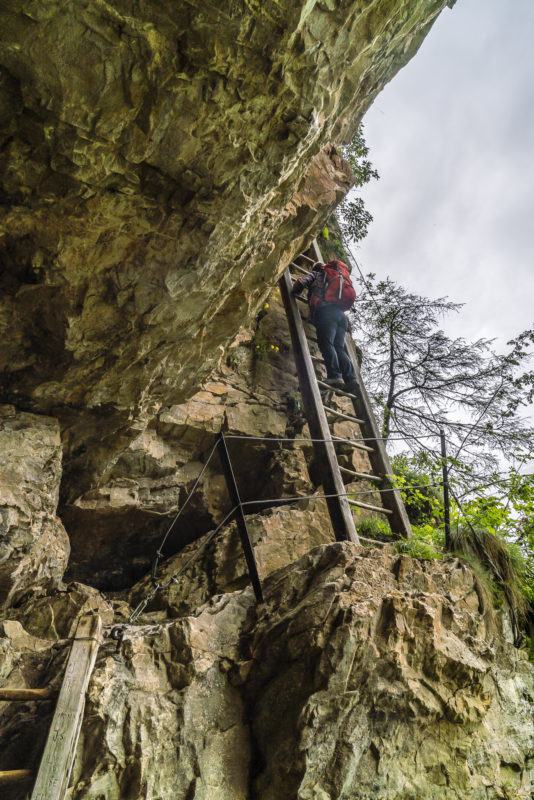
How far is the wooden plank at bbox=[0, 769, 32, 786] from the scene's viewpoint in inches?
86.0

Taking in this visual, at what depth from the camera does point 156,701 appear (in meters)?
2.68

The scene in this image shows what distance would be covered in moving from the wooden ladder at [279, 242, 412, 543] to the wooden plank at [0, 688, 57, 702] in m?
2.69

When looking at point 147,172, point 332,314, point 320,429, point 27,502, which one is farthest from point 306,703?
point 332,314

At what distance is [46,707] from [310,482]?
370cm

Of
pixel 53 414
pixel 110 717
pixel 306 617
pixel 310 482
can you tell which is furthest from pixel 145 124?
pixel 310 482

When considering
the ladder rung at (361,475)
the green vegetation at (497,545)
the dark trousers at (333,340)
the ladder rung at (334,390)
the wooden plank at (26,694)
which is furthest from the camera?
the dark trousers at (333,340)

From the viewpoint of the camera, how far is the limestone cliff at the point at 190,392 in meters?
2.40

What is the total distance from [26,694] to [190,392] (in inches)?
104

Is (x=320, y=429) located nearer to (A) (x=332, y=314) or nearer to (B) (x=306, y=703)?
(A) (x=332, y=314)

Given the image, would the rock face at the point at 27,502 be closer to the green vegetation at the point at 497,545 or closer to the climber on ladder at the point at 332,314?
the green vegetation at the point at 497,545

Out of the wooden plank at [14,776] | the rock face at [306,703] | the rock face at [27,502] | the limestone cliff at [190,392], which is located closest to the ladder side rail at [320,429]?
the limestone cliff at [190,392]

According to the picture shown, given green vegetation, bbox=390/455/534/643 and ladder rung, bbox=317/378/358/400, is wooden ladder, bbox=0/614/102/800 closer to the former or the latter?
green vegetation, bbox=390/455/534/643

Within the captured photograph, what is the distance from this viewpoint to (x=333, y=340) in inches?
249

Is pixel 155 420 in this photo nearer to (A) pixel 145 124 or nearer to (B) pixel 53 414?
(B) pixel 53 414
